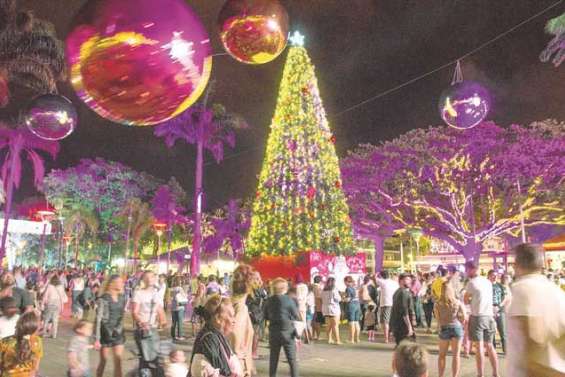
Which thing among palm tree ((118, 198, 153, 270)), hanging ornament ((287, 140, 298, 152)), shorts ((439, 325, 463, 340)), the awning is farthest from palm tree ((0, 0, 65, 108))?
palm tree ((118, 198, 153, 270))

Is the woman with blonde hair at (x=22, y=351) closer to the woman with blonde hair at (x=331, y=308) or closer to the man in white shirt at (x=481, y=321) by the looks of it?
the man in white shirt at (x=481, y=321)

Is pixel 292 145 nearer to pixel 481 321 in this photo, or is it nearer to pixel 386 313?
pixel 386 313

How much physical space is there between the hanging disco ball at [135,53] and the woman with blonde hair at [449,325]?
5.97 m

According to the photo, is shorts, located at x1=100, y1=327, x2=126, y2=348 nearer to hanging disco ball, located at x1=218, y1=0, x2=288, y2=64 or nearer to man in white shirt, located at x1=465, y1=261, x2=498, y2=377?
hanging disco ball, located at x1=218, y1=0, x2=288, y2=64

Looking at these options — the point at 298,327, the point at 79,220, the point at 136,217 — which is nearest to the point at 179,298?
the point at 298,327

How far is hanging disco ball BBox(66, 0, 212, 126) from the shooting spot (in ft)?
11.8

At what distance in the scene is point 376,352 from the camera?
11273 millimetres

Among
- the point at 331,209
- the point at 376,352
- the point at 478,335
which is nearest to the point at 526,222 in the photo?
the point at 331,209

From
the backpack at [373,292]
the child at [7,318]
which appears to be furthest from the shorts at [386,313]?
the child at [7,318]

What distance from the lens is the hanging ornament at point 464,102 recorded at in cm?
816

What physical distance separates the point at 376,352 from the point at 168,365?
7.31 metres

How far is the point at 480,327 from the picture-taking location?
26.8 ft

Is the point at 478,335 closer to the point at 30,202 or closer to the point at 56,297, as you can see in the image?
the point at 56,297

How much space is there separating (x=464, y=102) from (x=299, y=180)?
1527cm
